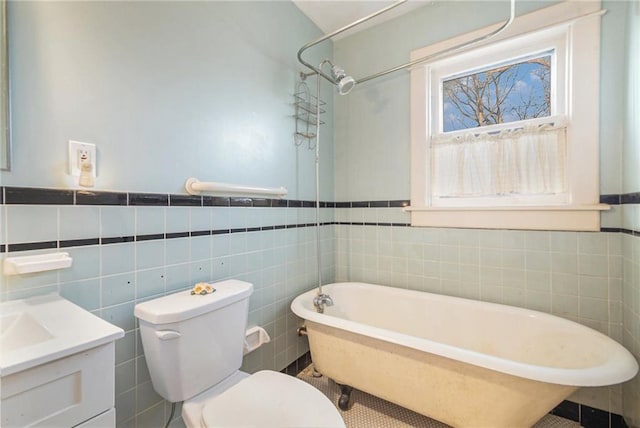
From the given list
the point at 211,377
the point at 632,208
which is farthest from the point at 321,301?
the point at 632,208

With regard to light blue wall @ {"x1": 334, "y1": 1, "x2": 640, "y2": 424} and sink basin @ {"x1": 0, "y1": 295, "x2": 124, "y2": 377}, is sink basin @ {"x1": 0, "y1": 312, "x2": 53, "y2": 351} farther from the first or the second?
light blue wall @ {"x1": 334, "y1": 1, "x2": 640, "y2": 424}

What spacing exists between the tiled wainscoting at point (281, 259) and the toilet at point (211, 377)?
0.53ft

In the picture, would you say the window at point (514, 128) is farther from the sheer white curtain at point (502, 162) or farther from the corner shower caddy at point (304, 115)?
the corner shower caddy at point (304, 115)

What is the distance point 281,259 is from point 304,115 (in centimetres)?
103

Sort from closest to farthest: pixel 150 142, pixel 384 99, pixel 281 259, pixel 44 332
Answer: pixel 44 332, pixel 150 142, pixel 281 259, pixel 384 99

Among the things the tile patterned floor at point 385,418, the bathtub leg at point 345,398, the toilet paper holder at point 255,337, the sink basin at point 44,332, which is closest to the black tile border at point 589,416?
the tile patterned floor at point 385,418

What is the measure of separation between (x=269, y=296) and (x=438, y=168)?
145 centimetres

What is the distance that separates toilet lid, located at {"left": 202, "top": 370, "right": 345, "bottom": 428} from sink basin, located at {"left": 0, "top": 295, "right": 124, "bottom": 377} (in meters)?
0.51

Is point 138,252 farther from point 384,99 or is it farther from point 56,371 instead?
point 384,99

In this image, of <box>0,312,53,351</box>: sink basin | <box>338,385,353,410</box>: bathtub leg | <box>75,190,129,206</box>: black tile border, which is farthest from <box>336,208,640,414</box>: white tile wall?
<box>0,312,53,351</box>: sink basin

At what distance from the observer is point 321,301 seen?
1.86 m

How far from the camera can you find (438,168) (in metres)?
2.02

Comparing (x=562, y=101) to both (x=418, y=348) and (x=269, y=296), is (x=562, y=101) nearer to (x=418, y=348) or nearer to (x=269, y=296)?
(x=418, y=348)

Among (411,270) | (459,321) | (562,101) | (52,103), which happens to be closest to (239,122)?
(52,103)
